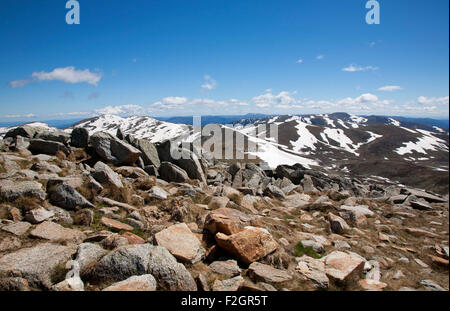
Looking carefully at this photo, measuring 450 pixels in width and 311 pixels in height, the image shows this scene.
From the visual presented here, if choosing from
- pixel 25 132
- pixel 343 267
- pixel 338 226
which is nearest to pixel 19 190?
pixel 343 267

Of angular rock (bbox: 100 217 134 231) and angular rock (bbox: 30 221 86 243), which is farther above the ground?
angular rock (bbox: 30 221 86 243)

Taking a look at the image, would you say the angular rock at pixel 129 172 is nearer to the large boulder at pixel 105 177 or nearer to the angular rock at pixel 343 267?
the large boulder at pixel 105 177

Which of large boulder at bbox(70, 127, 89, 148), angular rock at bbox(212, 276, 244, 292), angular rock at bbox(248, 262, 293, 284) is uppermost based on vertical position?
large boulder at bbox(70, 127, 89, 148)

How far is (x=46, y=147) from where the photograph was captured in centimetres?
1698

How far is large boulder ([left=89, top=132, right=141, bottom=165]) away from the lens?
1728cm

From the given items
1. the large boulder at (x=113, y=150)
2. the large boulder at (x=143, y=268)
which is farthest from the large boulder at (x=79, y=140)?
the large boulder at (x=143, y=268)

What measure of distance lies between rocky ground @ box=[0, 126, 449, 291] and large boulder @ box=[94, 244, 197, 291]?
0.02 m

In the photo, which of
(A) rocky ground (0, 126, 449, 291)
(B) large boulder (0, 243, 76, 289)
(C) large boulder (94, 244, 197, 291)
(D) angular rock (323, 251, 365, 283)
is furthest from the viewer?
(D) angular rock (323, 251, 365, 283)

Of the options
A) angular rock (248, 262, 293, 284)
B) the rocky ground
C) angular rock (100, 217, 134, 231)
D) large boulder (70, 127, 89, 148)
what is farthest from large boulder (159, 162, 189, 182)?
angular rock (248, 262, 293, 284)

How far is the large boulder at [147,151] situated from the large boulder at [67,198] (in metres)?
9.33

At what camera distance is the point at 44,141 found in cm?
1709

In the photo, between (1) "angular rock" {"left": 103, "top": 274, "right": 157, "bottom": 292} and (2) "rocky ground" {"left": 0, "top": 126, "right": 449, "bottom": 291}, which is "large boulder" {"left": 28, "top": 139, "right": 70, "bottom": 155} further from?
(1) "angular rock" {"left": 103, "top": 274, "right": 157, "bottom": 292}
